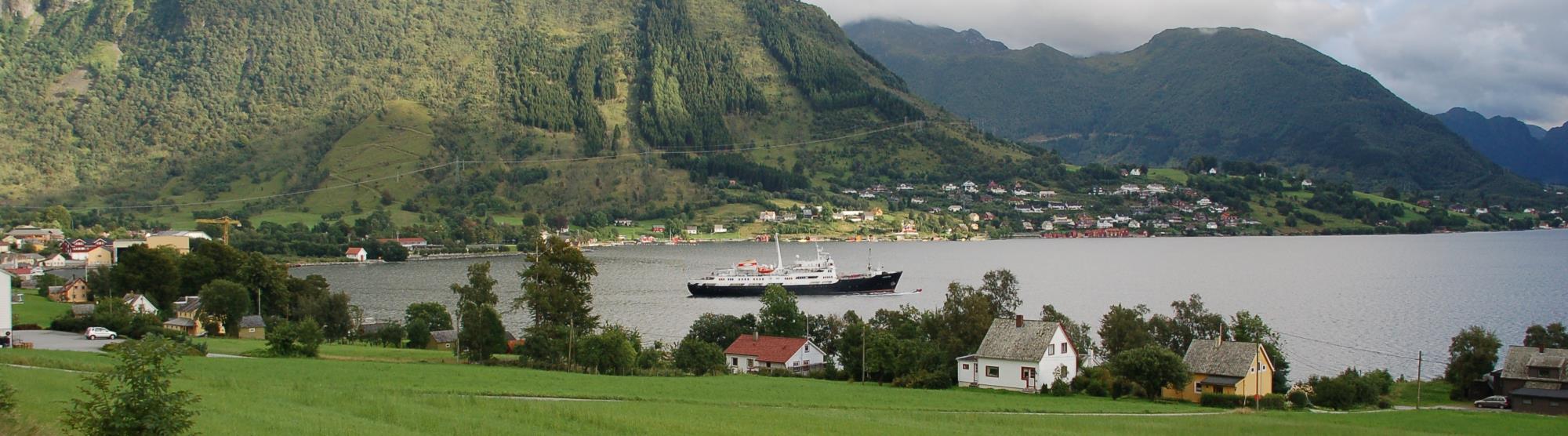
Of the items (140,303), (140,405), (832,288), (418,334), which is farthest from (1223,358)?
(832,288)

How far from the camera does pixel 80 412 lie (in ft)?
40.8

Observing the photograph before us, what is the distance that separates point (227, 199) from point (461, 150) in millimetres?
34615

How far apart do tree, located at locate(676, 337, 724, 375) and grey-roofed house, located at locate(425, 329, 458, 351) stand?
615 inches

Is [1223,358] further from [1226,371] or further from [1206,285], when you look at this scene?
[1206,285]

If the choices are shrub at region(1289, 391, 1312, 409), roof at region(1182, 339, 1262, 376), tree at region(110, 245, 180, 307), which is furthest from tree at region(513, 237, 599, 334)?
tree at region(110, 245, 180, 307)

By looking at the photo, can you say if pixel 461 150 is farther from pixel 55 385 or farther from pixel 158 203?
pixel 55 385

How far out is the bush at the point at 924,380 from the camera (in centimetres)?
3569

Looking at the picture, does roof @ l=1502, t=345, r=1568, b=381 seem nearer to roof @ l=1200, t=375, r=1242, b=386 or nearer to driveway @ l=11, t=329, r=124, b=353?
roof @ l=1200, t=375, r=1242, b=386

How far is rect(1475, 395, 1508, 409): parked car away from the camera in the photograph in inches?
1416

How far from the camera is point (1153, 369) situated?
33.1 meters

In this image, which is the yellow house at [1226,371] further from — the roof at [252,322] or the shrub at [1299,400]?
the roof at [252,322]

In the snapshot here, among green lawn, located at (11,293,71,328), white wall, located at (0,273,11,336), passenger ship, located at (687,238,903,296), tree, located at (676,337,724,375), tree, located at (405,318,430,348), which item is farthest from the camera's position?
passenger ship, located at (687,238,903,296)

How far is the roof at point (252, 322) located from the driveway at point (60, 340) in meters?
7.87

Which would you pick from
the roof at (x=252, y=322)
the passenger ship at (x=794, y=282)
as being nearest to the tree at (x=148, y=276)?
the roof at (x=252, y=322)
